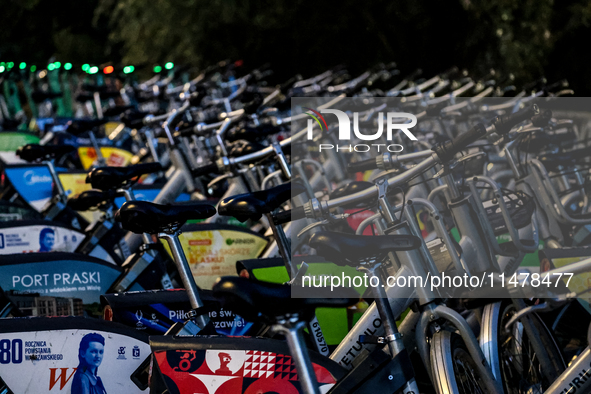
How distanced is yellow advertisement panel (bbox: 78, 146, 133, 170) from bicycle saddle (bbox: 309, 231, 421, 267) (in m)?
Result: 5.62

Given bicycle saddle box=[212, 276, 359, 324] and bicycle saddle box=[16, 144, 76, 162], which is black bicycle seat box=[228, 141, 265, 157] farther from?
bicycle saddle box=[212, 276, 359, 324]

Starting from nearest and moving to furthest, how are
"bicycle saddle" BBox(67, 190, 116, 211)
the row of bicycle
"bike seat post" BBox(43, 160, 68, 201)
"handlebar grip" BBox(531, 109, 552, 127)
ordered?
the row of bicycle
"handlebar grip" BBox(531, 109, 552, 127)
"bicycle saddle" BBox(67, 190, 116, 211)
"bike seat post" BBox(43, 160, 68, 201)

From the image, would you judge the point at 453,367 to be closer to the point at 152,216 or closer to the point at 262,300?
the point at 262,300

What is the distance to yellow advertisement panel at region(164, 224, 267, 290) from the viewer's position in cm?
387

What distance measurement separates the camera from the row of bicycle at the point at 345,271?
6.83ft

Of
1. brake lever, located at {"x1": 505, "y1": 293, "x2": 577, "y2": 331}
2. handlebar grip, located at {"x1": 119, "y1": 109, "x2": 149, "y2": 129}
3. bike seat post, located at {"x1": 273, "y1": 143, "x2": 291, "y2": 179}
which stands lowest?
brake lever, located at {"x1": 505, "y1": 293, "x2": 577, "y2": 331}

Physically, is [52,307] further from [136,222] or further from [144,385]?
[136,222]

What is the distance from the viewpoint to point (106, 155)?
734 centimetres

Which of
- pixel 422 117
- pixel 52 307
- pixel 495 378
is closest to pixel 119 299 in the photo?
Answer: pixel 52 307

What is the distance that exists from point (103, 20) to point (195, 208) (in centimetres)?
1423

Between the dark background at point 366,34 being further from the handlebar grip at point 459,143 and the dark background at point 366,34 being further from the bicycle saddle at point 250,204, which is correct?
the bicycle saddle at point 250,204

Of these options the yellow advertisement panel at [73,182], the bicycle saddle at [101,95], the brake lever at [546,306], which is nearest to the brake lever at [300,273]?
the brake lever at [546,306]

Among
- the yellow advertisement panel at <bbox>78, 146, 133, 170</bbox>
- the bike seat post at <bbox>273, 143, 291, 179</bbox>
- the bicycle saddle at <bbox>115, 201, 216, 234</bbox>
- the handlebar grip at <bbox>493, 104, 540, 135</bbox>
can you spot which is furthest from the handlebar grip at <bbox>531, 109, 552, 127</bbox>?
the yellow advertisement panel at <bbox>78, 146, 133, 170</bbox>

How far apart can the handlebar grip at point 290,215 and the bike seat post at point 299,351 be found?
85cm
